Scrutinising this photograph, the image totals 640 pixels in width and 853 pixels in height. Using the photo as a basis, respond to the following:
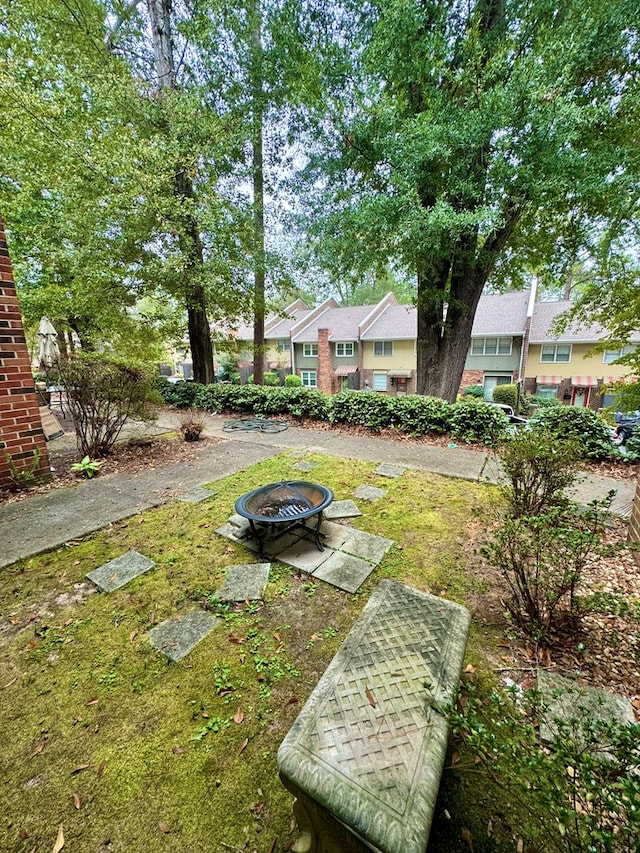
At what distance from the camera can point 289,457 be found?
5.75 metres

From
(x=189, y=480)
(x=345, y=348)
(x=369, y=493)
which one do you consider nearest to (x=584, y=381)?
(x=345, y=348)

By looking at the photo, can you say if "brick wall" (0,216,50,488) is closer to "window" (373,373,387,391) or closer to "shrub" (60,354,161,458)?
"shrub" (60,354,161,458)

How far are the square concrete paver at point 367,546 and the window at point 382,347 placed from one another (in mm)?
21085

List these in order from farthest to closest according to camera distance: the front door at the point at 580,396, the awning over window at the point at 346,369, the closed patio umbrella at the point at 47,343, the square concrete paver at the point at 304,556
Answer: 1. the awning over window at the point at 346,369
2. the front door at the point at 580,396
3. the closed patio umbrella at the point at 47,343
4. the square concrete paver at the point at 304,556

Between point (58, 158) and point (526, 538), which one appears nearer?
point (526, 538)

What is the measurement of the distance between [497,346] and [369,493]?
20.1m

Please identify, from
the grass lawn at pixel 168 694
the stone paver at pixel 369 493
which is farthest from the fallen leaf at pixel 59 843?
the stone paver at pixel 369 493

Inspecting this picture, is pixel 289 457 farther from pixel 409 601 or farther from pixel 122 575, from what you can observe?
pixel 409 601

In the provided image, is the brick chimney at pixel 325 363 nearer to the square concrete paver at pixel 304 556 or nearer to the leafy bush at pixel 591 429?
the leafy bush at pixel 591 429

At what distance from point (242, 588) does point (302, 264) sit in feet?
32.5

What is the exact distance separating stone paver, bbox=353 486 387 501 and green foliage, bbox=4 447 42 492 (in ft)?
13.3

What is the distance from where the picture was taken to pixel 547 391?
20188mm

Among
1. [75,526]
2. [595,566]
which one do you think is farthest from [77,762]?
[595,566]

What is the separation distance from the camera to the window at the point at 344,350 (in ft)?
79.3
